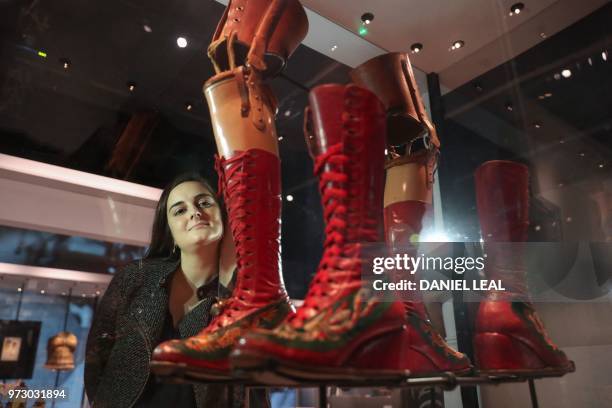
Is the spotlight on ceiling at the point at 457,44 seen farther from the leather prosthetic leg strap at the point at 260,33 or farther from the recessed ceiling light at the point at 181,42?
the leather prosthetic leg strap at the point at 260,33

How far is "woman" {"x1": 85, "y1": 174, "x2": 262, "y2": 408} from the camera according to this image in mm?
1514

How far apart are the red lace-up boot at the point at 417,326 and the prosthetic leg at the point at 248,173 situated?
0.30m

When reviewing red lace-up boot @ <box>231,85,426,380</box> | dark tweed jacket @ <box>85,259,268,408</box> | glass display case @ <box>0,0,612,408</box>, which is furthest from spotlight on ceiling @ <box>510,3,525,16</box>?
dark tweed jacket @ <box>85,259,268,408</box>

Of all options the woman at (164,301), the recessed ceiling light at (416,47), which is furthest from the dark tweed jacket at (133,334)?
the recessed ceiling light at (416,47)

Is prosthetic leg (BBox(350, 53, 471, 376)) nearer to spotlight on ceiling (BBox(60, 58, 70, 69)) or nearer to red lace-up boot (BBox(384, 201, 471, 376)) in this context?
red lace-up boot (BBox(384, 201, 471, 376))

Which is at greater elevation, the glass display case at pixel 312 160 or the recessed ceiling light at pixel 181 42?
the recessed ceiling light at pixel 181 42

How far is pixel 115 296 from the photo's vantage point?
5.61ft

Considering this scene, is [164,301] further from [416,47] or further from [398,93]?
[416,47]

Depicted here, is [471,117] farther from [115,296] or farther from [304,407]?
[115,296]

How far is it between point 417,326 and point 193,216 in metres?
0.96

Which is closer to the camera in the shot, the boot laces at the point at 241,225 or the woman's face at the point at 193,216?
the boot laces at the point at 241,225

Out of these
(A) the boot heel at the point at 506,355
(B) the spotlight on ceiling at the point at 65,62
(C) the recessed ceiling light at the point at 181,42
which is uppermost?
(C) the recessed ceiling light at the point at 181,42

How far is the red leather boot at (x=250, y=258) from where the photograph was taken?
95 centimetres

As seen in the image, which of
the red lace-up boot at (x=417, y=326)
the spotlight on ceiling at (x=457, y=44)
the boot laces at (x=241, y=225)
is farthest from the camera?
the spotlight on ceiling at (x=457, y=44)
